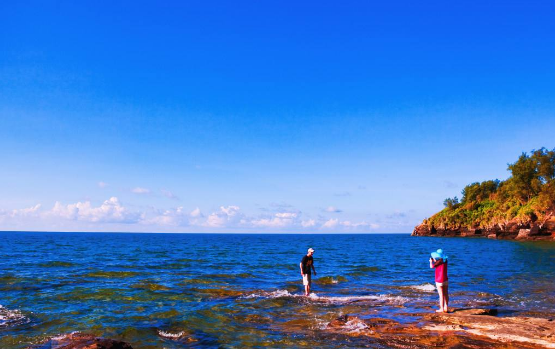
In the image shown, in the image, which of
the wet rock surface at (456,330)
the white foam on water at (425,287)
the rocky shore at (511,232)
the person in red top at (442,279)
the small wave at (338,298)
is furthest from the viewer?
the rocky shore at (511,232)

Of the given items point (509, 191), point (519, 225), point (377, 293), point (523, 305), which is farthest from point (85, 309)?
point (509, 191)

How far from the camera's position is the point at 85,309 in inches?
696

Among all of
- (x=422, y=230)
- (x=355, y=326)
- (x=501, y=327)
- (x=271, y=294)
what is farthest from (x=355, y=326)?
(x=422, y=230)

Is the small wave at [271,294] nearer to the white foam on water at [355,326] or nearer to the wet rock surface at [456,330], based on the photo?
the wet rock surface at [456,330]

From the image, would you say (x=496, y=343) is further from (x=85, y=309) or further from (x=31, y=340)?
(x=85, y=309)

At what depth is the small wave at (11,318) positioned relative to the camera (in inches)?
594

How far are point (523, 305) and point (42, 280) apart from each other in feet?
94.5

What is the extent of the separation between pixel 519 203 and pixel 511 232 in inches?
623

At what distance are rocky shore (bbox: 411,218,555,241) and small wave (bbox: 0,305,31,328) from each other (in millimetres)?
102177

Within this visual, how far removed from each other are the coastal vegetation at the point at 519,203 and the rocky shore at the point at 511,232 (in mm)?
508

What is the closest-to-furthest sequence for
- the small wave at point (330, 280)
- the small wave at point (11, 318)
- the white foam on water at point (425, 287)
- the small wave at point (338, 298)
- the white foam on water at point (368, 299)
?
the small wave at point (11, 318)
the white foam on water at point (368, 299)
the small wave at point (338, 298)
the white foam on water at point (425, 287)
the small wave at point (330, 280)

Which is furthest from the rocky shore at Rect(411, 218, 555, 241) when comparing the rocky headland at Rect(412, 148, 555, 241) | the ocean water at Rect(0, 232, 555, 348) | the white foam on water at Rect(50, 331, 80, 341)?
the white foam on water at Rect(50, 331, 80, 341)

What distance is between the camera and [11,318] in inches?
626

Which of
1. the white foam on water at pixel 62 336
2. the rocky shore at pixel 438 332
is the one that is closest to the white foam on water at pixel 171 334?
the rocky shore at pixel 438 332
